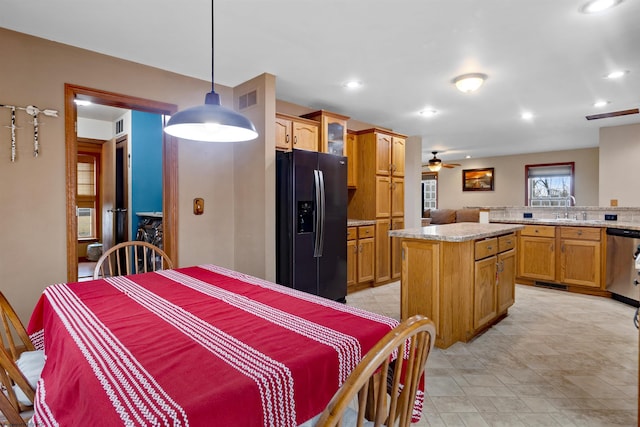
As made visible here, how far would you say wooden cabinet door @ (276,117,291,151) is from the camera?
3.72 metres

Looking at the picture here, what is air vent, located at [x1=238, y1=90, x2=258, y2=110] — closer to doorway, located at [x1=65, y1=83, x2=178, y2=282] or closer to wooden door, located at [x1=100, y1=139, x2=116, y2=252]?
doorway, located at [x1=65, y1=83, x2=178, y2=282]

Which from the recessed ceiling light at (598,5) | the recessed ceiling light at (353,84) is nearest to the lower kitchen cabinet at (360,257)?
the recessed ceiling light at (353,84)

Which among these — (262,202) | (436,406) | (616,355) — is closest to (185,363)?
(436,406)

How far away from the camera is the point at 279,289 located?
1.68m

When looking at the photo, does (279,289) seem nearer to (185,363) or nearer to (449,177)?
(185,363)

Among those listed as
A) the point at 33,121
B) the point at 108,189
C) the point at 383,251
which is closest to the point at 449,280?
the point at 383,251

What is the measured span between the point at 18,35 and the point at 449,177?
980 centimetres

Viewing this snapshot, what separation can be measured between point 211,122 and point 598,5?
2495 mm

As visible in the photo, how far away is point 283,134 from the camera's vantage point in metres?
3.77

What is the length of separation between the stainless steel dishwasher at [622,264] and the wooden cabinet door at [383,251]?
2.59m

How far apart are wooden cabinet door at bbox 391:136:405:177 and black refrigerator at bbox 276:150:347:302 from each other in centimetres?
148

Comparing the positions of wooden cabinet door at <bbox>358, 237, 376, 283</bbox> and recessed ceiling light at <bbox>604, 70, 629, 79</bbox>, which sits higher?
recessed ceiling light at <bbox>604, 70, 629, 79</bbox>

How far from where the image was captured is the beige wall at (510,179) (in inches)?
315

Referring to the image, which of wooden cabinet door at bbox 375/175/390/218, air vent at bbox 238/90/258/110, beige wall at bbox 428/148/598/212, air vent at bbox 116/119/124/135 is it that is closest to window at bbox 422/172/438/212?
beige wall at bbox 428/148/598/212
